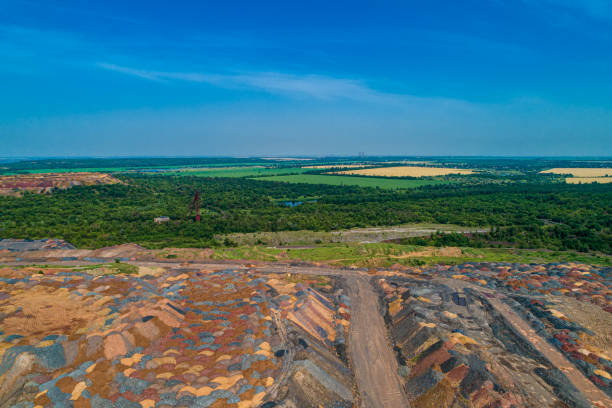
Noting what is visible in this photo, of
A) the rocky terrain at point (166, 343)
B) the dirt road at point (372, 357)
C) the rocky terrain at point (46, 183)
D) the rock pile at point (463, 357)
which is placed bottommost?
the dirt road at point (372, 357)

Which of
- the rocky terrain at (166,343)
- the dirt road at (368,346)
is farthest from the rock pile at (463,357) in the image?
the rocky terrain at (166,343)

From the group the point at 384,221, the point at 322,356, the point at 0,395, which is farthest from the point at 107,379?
the point at 384,221

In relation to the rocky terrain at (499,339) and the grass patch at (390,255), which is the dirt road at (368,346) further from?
the grass patch at (390,255)

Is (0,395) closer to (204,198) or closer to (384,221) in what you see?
(384,221)

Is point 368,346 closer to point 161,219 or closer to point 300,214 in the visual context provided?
point 300,214

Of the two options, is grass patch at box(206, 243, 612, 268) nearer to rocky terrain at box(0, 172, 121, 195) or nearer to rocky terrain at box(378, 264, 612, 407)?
rocky terrain at box(378, 264, 612, 407)

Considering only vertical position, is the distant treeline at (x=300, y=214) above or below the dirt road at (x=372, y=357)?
above

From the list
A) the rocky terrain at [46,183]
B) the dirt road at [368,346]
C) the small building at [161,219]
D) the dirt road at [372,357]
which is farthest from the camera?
the rocky terrain at [46,183]

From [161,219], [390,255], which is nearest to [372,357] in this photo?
[390,255]
